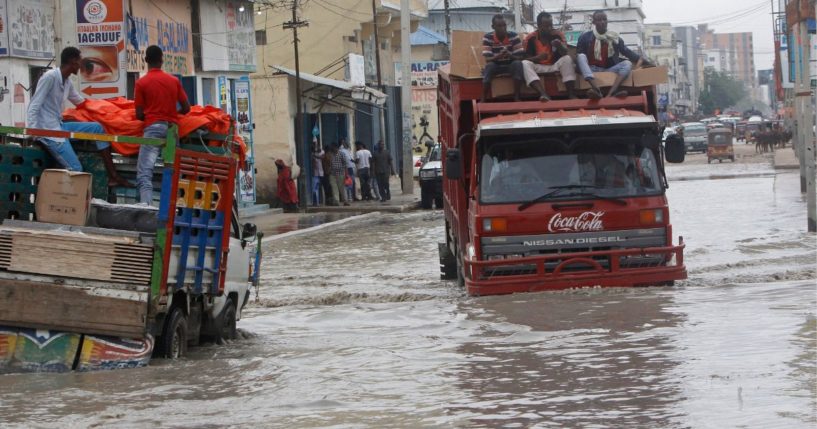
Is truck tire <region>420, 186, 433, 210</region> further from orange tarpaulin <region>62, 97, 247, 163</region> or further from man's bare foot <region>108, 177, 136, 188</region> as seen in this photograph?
man's bare foot <region>108, 177, 136, 188</region>

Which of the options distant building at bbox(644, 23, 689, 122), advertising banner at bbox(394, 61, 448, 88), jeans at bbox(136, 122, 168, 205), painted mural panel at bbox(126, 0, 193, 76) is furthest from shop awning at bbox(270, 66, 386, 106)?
distant building at bbox(644, 23, 689, 122)

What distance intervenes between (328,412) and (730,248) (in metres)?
14.0

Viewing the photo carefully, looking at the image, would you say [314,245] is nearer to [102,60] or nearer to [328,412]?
[102,60]

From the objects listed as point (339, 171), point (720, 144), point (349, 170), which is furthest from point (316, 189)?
point (720, 144)

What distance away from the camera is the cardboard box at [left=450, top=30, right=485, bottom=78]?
614 inches

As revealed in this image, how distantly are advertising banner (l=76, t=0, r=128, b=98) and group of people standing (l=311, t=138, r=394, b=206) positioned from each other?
1996cm

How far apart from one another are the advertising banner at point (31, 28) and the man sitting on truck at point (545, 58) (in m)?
10.9

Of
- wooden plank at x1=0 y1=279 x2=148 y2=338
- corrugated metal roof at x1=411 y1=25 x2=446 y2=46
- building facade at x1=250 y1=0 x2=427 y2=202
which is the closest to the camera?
wooden plank at x1=0 y1=279 x2=148 y2=338

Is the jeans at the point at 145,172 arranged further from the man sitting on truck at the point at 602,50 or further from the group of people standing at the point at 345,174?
the group of people standing at the point at 345,174

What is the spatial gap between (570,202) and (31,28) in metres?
12.9

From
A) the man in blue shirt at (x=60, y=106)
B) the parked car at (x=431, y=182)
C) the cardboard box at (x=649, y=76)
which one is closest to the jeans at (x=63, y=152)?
the man in blue shirt at (x=60, y=106)

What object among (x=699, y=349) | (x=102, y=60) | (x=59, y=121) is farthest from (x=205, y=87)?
(x=699, y=349)

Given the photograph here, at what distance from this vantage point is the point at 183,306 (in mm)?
11094

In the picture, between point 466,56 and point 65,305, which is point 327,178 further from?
point 65,305
